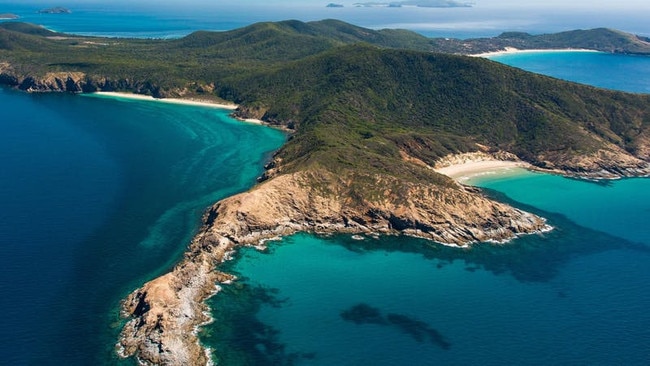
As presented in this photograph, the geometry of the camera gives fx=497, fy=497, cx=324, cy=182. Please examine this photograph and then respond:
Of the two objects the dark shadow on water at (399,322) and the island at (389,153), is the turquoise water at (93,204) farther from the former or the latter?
the dark shadow on water at (399,322)

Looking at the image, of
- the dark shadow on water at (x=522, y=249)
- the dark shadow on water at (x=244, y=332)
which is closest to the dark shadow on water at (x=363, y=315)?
the dark shadow on water at (x=244, y=332)

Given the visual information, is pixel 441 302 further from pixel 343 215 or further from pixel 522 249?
pixel 343 215

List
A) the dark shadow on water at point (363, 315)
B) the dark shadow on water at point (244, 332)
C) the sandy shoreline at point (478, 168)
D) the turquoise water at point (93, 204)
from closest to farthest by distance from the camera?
1. the dark shadow on water at point (244, 332)
2. the turquoise water at point (93, 204)
3. the dark shadow on water at point (363, 315)
4. the sandy shoreline at point (478, 168)

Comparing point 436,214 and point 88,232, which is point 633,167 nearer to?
point 436,214

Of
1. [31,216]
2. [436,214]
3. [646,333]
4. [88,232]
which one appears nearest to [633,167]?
[436,214]

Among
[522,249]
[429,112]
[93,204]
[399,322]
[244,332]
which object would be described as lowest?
[244,332]

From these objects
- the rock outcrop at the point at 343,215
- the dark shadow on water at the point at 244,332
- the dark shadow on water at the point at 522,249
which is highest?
the rock outcrop at the point at 343,215

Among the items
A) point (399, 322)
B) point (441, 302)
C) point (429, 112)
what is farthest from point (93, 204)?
point (429, 112)
